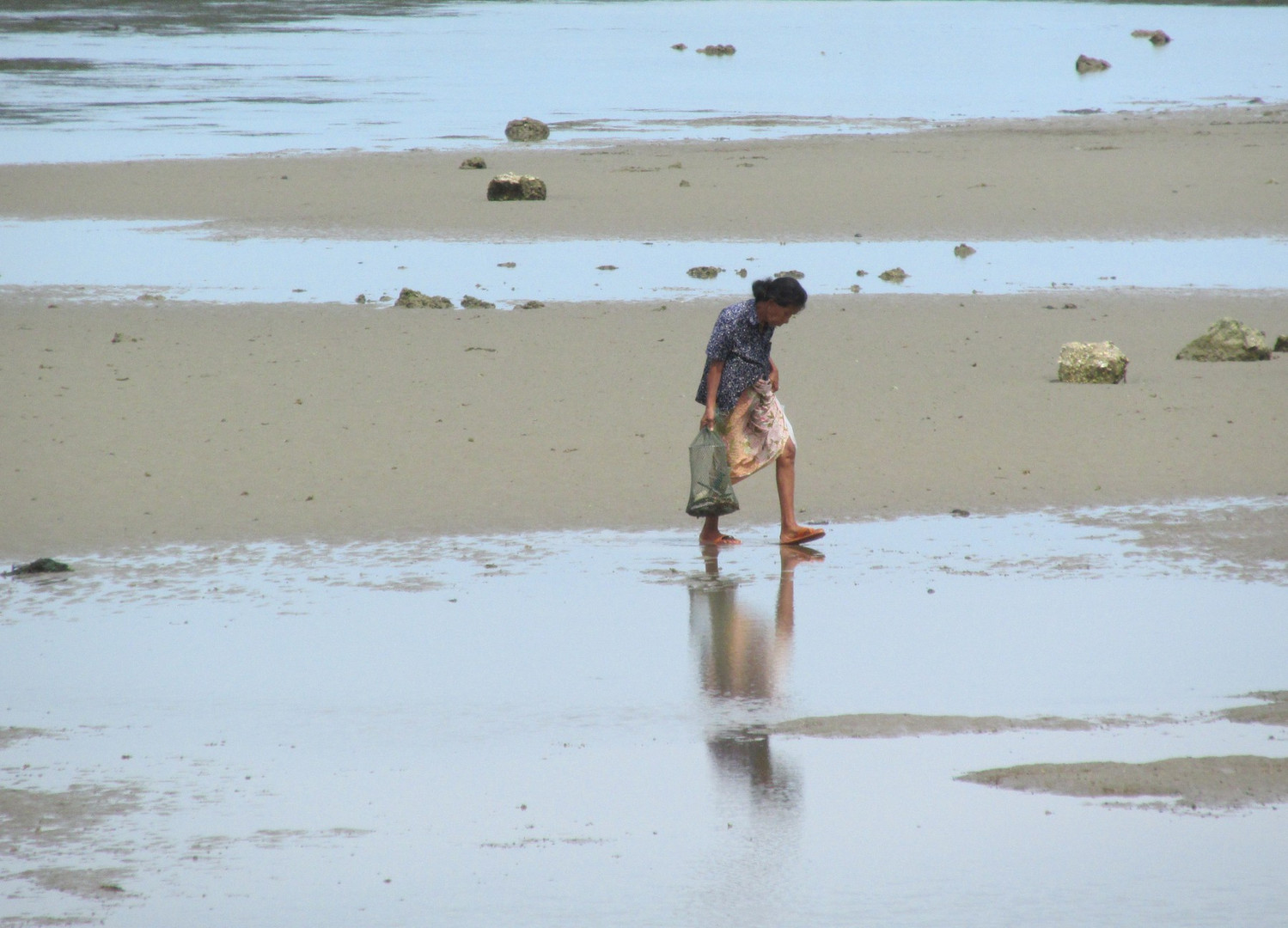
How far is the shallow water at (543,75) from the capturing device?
103 ft

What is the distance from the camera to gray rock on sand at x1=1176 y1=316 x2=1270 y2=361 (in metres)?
12.4

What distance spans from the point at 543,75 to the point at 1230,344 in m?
36.2

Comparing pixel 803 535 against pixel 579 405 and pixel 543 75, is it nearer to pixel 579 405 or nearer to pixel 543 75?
pixel 579 405

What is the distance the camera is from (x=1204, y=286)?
15.9 meters

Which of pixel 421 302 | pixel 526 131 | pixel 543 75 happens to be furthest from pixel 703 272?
pixel 543 75

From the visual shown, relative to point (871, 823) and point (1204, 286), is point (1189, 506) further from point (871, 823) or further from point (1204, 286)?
point (1204, 286)

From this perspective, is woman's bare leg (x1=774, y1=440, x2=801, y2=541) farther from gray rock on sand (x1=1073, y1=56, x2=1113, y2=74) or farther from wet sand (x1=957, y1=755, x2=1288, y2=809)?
gray rock on sand (x1=1073, y1=56, x2=1113, y2=74)

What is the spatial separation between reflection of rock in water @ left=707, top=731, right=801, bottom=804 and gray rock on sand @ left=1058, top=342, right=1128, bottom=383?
6.55 metres

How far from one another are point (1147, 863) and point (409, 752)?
230cm

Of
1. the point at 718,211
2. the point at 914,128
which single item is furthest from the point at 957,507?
the point at 914,128

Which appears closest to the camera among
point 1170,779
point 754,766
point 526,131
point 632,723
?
point 1170,779

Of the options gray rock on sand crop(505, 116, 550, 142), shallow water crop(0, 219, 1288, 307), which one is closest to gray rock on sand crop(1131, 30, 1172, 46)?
gray rock on sand crop(505, 116, 550, 142)

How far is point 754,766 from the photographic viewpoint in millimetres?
5609

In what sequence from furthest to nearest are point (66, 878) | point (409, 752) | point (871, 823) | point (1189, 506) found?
point (1189, 506), point (409, 752), point (871, 823), point (66, 878)
